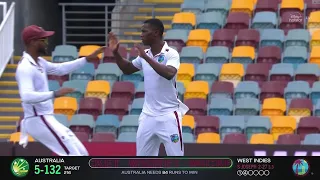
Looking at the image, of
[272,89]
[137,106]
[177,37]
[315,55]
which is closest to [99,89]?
[137,106]

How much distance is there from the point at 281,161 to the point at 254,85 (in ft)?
26.2

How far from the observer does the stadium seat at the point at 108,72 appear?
60.8 ft

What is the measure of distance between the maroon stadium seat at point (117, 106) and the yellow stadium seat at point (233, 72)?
1.66 meters

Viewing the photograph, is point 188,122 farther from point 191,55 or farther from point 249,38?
point 249,38

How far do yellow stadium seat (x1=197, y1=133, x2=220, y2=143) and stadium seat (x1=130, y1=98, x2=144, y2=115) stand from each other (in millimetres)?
1371

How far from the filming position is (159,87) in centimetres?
1083

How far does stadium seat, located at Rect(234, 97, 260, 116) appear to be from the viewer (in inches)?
671

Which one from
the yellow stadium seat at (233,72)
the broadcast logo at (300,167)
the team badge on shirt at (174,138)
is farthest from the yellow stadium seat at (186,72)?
the broadcast logo at (300,167)

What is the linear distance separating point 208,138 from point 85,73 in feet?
10.8

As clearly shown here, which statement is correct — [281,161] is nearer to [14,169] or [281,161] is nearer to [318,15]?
[14,169]

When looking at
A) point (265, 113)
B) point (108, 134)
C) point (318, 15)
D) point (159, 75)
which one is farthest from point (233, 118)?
point (159, 75)

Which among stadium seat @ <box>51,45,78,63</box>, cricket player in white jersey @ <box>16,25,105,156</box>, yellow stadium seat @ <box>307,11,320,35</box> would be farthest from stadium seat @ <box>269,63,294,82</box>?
cricket player in white jersey @ <box>16,25,105,156</box>

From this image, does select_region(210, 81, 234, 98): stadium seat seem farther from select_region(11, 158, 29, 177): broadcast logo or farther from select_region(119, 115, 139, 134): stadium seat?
select_region(11, 158, 29, 177): broadcast logo

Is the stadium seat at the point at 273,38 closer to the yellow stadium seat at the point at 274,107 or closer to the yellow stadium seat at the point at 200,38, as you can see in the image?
the yellow stadium seat at the point at 200,38
